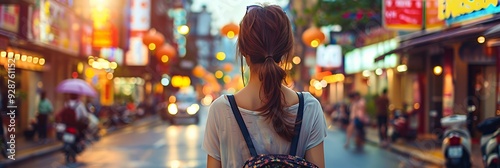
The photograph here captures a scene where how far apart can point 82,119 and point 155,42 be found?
6.03m

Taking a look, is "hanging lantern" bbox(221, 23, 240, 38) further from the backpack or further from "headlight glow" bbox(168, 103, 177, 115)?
"headlight glow" bbox(168, 103, 177, 115)

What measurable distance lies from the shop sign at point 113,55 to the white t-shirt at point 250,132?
26353 mm

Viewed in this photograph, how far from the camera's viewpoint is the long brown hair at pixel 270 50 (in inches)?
100

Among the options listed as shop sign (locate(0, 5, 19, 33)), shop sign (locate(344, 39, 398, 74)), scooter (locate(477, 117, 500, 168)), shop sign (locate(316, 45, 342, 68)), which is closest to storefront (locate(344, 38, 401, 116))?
shop sign (locate(344, 39, 398, 74))

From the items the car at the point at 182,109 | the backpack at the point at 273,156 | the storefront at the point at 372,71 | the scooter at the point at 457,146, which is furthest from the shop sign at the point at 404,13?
the car at the point at 182,109

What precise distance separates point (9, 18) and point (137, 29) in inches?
819

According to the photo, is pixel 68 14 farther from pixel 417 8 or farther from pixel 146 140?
pixel 417 8

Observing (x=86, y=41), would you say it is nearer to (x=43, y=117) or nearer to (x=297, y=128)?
(x=43, y=117)

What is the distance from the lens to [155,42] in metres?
20.0

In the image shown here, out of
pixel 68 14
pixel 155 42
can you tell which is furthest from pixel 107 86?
pixel 155 42

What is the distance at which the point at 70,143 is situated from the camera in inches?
555

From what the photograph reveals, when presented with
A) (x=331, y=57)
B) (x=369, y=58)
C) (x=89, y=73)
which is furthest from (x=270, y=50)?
(x=331, y=57)

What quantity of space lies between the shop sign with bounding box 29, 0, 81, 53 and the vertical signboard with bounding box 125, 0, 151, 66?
1177cm

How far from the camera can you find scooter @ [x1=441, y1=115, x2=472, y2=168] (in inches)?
416
